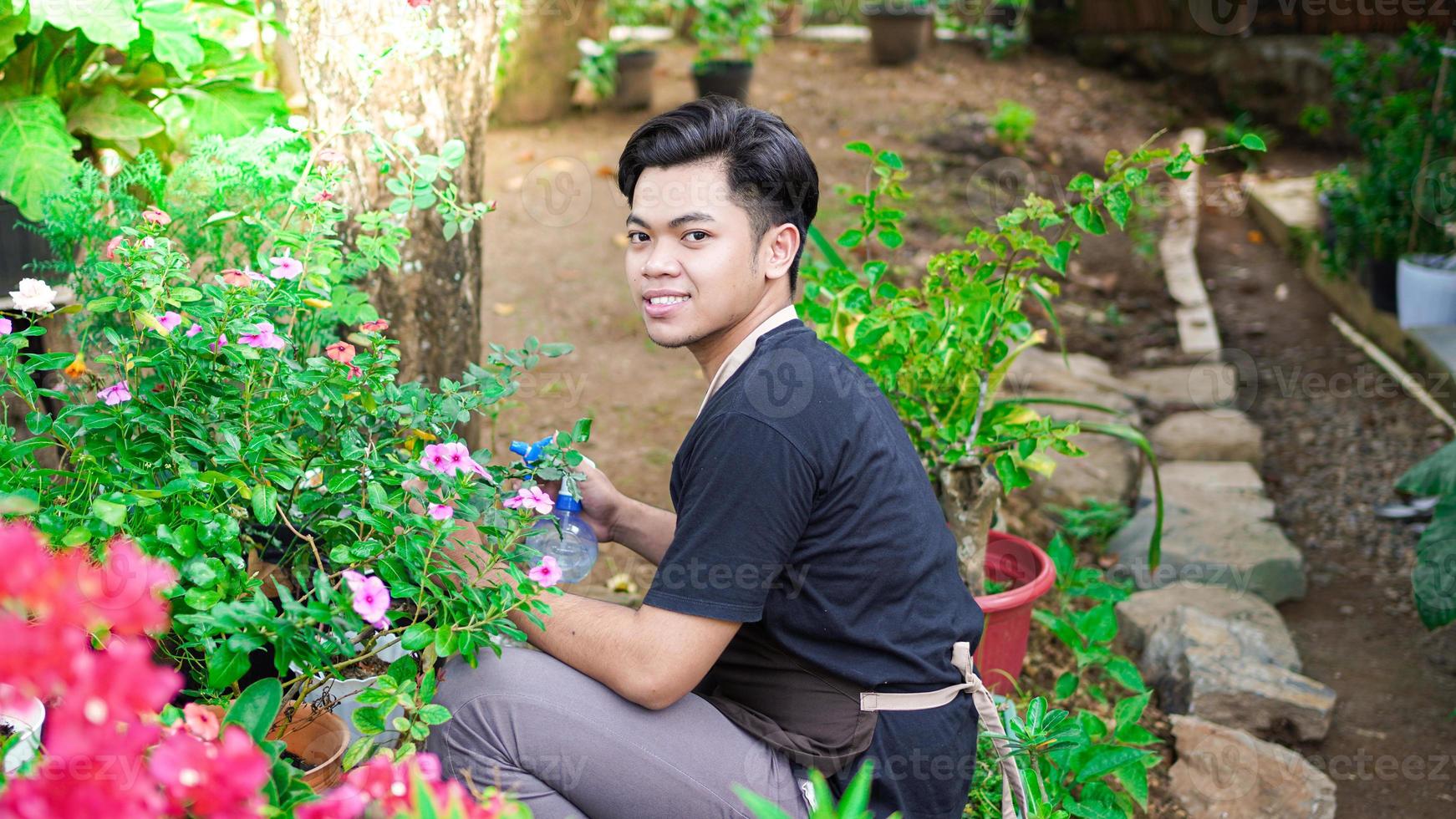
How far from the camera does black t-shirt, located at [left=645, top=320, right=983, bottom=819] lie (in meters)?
1.72

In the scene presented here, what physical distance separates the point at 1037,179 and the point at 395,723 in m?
6.86

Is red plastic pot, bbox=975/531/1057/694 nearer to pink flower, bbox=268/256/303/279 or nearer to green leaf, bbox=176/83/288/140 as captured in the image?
pink flower, bbox=268/256/303/279

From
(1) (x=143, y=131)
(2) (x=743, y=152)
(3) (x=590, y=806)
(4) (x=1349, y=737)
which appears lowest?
(4) (x=1349, y=737)

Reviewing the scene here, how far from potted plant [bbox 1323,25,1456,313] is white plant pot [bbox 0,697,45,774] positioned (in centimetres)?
569

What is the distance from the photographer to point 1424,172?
17.8 ft

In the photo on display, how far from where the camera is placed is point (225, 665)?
1.48m

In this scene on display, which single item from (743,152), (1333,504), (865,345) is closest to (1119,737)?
(865,345)

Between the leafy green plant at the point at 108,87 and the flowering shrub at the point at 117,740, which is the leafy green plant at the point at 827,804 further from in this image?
the leafy green plant at the point at 108,87

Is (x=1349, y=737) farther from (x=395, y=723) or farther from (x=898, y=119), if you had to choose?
(x=898, y=119)

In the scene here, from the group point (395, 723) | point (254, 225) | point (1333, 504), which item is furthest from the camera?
point (1333, 504)

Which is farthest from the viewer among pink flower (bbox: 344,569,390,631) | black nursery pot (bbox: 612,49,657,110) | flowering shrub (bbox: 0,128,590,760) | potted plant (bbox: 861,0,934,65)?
potted plant (bbox: 861,0,934,65)

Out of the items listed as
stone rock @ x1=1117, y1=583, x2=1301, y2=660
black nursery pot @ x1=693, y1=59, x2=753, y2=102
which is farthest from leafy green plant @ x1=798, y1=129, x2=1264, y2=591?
black nursery pot @ x1=693, y1=59, x2=753, y2=102

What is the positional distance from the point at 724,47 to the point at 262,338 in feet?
25.1

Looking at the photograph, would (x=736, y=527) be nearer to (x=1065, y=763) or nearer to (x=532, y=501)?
(x=532, y=501)
